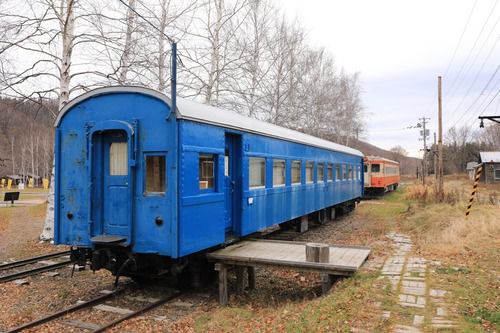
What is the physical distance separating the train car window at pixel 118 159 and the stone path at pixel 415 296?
420cm

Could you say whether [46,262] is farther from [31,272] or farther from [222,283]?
[222,283]

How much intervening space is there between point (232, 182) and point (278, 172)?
2.25m

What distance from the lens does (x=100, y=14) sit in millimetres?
11438

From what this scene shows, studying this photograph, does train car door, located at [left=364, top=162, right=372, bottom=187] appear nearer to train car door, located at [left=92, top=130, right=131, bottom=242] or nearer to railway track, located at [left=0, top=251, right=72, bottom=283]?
railway track, located at [left=0, top=251, right=72, bottom=283]

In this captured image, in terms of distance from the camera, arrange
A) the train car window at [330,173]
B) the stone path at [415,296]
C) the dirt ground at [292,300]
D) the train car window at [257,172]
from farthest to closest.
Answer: the train car window at [330,173]
the train car window at [257,172]
the dirt ground at [292,300]
the stone path at [415,296]

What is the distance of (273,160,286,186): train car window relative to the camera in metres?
9.70

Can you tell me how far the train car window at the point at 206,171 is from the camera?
6.71 meters

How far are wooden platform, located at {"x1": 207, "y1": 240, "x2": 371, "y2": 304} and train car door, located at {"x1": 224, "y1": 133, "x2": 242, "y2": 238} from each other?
429 millimetres

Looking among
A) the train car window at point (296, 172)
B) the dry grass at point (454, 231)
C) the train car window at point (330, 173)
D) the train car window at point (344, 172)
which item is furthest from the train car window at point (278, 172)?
the train car window at point (344, 172)

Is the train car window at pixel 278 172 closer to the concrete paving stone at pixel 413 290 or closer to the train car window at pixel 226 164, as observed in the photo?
the train car window at pixel 226 164

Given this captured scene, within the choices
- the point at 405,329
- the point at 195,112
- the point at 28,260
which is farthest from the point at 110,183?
the point at 405,329

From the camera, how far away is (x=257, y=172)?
879cm

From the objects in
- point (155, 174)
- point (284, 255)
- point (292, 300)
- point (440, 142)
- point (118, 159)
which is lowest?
point (292, 300)

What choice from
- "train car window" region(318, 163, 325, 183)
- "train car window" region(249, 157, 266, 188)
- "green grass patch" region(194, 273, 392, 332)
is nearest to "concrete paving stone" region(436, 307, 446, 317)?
"green grass patch" region(194, 273, 392, 332)
